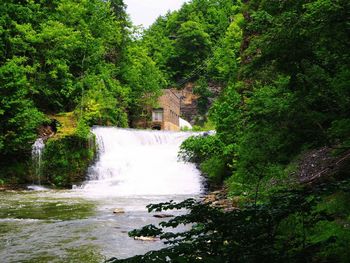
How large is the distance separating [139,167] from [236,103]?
10935 mm

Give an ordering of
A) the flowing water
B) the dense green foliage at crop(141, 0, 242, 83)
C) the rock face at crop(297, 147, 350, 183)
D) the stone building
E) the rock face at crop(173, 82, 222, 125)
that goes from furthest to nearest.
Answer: the dense green foliage at crop(141, 0, 242, 83), the rock face at crop(173, 82, 222, 125), the stone building, the flowing water, the rock face at crop(297, 147, 350, 183)

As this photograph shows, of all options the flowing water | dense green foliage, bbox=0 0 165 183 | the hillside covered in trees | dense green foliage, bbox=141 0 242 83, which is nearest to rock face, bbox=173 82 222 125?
dense green foliage, bbox=141 0 242 83

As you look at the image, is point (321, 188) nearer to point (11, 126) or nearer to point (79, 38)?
point (11, 126)

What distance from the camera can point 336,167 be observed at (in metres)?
7.51

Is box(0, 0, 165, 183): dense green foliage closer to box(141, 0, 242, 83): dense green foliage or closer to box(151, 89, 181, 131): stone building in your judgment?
box(151, 89, 181, 131): stone building

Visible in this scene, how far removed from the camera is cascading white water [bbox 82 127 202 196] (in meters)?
20.4

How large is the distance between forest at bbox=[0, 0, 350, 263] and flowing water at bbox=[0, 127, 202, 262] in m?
1.55

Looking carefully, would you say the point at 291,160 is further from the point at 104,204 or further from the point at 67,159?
the point at 67,159

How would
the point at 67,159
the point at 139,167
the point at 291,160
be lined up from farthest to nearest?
1. the point at 139,167
2. the point at 67,159
3. the point at 291,160

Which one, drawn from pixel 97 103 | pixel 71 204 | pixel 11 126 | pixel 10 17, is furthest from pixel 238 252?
pixel 10 17

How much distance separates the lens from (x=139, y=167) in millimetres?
24328

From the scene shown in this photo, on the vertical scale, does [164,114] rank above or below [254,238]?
above

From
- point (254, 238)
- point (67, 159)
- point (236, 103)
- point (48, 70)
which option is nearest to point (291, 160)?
point (236, 103)

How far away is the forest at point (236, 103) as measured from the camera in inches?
152
